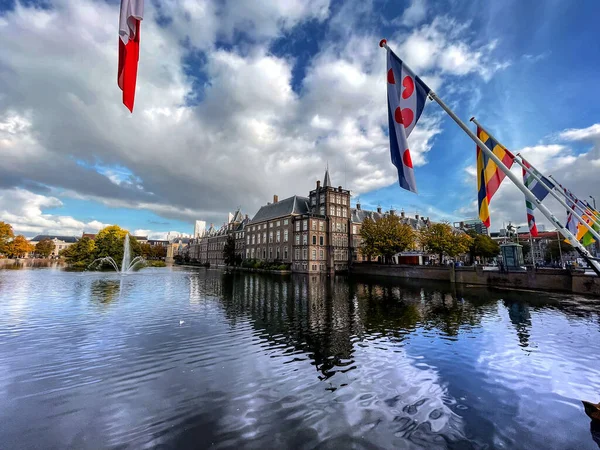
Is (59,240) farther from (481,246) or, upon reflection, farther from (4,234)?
(481,246)

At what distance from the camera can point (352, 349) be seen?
12.5 metres

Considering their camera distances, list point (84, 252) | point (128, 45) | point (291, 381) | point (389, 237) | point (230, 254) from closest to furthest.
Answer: point (128, 45), point (291, 381), point (389, 237), point (84, 252), point (230, 254)

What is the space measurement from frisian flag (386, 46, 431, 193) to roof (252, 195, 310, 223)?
2511 inches

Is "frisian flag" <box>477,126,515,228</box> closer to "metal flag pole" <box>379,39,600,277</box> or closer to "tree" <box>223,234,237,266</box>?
"metal flag pole" <box>379,39,600,277</box>

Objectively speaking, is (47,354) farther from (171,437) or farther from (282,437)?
(282,437)

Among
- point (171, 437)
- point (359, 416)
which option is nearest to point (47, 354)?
point (171, 437)

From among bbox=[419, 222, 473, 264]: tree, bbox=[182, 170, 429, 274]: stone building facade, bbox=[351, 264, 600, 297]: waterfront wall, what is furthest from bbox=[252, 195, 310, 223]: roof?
bbox=[419, 222, 473, 264]: tree

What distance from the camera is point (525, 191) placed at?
7723mm

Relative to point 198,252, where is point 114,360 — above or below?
below

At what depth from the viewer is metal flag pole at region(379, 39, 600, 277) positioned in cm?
735

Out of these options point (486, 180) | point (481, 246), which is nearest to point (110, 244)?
point (486, 180)

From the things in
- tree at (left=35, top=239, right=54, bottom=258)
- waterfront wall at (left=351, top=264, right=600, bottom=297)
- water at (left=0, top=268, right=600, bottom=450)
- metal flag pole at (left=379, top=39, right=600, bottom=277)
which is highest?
tree at (left=35, top=239, right=54, bottom=258)

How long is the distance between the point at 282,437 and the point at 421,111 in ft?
34.6

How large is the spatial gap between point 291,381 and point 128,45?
35.1 ft
